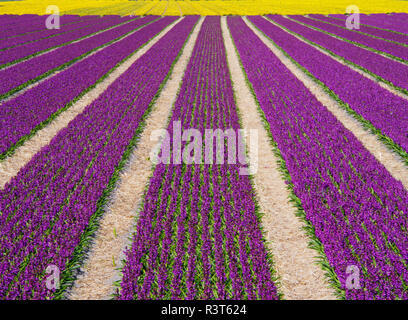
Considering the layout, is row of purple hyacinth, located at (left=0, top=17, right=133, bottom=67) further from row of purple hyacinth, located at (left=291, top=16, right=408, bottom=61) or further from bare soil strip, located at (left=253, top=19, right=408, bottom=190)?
row of purple hyacinth, located at (left=291, top=16, right=408, bottom=61)

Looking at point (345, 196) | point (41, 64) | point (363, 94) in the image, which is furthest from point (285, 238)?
point (41, 64)

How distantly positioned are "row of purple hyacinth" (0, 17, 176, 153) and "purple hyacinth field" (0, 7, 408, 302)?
12cm

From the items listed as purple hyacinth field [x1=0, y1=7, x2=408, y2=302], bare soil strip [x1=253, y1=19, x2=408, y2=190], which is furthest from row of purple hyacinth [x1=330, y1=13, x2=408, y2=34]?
bare soil strip [x1=253, y1=19, x2=408, y2=190]

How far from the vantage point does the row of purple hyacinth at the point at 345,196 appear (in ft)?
17.4

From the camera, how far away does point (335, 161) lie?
30.2 feet

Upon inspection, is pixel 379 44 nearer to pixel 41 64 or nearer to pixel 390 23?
pixel 390 23

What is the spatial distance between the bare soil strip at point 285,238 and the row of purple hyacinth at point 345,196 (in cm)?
38

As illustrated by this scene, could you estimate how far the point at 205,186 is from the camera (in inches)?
320

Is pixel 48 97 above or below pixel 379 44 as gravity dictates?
below

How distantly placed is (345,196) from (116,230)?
20.0 ft

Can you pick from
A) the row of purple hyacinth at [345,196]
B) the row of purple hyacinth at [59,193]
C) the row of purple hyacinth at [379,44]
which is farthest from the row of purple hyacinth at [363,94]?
the row of purple hyacinth at [59,193]

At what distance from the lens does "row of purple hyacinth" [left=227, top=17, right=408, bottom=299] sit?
209 inches

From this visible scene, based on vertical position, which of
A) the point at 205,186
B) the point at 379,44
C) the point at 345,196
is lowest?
the point at 345,196
